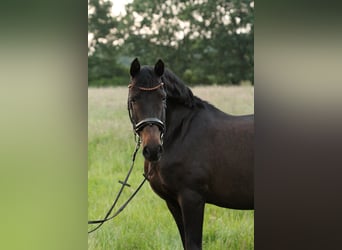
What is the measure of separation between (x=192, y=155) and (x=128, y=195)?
562 mm

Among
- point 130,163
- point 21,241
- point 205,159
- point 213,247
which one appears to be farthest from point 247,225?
point 21,241

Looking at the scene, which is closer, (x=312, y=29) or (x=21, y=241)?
(x=312, y=29)

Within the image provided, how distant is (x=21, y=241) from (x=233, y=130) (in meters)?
1.79

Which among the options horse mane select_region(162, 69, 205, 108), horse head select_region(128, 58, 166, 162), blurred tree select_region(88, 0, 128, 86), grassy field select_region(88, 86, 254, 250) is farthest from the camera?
blurred tree select_region(88, 0, 128, 86)

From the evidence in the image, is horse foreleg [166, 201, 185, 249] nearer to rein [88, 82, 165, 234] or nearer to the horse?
the horse

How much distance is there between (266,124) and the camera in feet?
12.3

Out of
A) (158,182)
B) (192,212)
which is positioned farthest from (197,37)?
(192,212)

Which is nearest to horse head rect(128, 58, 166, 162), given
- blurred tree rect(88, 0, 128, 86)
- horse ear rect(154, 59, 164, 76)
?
horse ear rect(154, 59, 164, 76)

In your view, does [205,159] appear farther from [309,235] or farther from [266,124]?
[309,235]

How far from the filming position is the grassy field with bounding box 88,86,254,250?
12.4 ft

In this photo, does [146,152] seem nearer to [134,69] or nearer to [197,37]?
[134,69]

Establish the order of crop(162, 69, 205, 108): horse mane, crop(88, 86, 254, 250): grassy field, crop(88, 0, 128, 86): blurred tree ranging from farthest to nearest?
crop(88, 0, 128, 86): blurred tree
crop(88, 86, 254, 250): grassy field
crop(162, 69, 205, 108): horse mane

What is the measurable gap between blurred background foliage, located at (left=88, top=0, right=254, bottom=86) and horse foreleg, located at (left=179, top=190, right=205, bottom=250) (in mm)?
784

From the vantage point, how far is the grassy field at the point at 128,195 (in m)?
3.78
